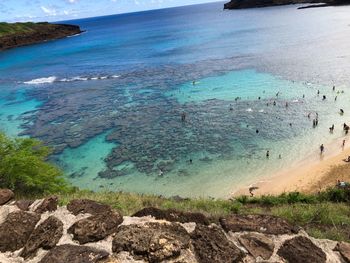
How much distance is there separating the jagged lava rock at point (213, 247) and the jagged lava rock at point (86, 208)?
6.40 ft

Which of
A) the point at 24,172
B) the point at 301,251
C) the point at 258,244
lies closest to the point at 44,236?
the point at 258,244

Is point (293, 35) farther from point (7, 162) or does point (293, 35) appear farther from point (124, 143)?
point (7, 162)

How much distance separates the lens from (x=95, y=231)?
252 inches

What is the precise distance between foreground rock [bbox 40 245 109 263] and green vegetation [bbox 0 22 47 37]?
183515 mm

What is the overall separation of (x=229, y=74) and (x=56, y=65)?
60088 mm

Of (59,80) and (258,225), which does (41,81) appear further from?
(258,225)

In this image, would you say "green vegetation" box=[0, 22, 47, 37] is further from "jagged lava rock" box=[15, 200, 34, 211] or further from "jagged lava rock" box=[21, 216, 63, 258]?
"jagged lava rock" box=[21, 216, 63, 258]

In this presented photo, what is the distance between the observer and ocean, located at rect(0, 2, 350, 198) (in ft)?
114

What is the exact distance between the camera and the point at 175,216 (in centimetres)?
688

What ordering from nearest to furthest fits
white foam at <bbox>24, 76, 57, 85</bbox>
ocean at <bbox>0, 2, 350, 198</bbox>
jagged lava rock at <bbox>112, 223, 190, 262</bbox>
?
1. jagged lava rock at <bbox>112, 223, 190, 262</bbox>
2. ocean at <bbox>0, 2, 350, 198</bbox>
3. white foam at <bbox>24, 76, 57, 85</bbox>

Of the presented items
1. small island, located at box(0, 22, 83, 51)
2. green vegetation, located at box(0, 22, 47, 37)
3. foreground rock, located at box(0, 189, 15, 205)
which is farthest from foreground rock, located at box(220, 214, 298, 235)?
green vegetation, located at box(0, 22, 47, 37)

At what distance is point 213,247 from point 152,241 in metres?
1.01

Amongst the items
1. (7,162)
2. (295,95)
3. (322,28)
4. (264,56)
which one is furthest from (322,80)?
(322,28)

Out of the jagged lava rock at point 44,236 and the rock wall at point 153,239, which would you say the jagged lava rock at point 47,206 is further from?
the jagged lava rock at point 44,236
